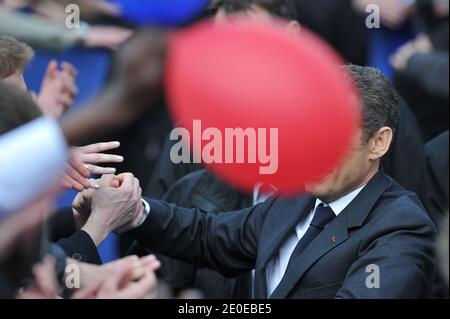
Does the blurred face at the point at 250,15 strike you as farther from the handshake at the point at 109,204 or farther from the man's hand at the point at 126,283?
the man's hand at the point at 126,283

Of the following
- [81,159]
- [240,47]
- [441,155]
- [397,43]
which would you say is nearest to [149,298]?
[81,159]

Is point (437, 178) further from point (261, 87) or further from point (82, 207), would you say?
point (261, 87)

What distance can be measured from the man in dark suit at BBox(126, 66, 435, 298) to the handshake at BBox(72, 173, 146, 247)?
0.12 m

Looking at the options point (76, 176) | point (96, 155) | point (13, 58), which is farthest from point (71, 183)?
point (13, 58)

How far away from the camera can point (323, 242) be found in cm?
266

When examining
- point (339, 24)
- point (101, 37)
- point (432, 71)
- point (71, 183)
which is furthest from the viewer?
point (339, 24)

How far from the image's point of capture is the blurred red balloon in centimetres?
168

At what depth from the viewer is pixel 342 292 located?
2443mm

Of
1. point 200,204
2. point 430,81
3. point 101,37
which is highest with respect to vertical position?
point 101,37

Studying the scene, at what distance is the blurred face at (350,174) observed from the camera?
2.68m

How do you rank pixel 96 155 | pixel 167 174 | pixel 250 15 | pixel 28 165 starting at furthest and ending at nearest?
pixel 250 15, pixel 167 174, pixel 96 155, pixel 28 165

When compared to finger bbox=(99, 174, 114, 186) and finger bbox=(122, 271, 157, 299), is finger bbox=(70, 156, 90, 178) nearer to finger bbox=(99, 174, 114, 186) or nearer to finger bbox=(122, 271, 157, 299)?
finger bbox=(99, 174, 114, 186)

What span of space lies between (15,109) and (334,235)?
3.49ft
